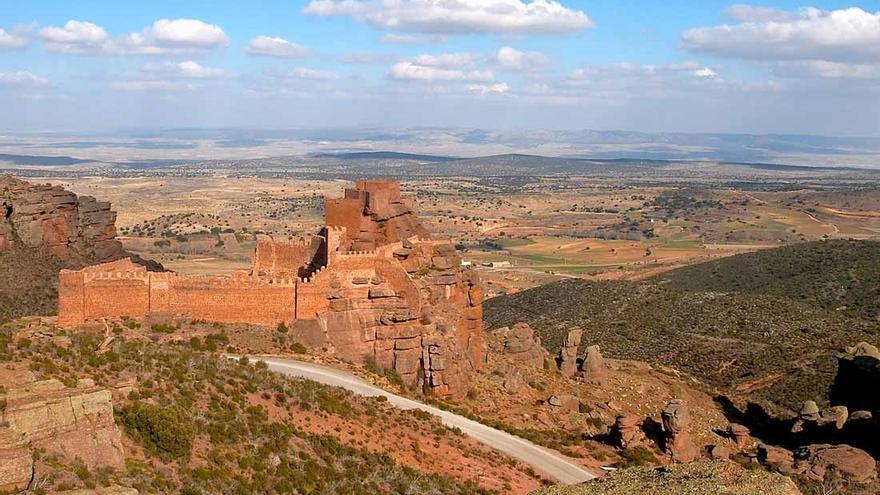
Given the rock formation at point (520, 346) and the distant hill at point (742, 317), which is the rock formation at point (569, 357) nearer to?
the rock formation at point (520, 346)

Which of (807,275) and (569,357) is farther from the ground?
(807,275)

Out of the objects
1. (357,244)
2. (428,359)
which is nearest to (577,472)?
(428,359)

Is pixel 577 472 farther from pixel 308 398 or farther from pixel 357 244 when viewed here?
pixel 357 244

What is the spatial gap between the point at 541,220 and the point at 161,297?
520 feet

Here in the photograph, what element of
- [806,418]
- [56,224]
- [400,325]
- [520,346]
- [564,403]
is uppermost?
[56,224]

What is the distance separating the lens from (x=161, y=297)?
36969 mm

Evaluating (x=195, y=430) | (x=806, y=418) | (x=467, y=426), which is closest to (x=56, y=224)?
(x=467, y=426)

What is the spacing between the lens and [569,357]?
49281mm

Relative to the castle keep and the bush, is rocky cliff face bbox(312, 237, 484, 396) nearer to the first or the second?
the castle keep

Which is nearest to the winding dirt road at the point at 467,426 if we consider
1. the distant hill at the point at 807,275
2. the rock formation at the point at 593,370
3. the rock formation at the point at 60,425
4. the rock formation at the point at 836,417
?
the rock formation at the point at 593,370

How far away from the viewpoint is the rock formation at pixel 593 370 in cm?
4778

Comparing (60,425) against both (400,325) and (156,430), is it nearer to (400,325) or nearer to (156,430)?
(156,430)

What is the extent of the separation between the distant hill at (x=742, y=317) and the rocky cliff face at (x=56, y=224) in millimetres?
27581

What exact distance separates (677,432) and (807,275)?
158 ft
